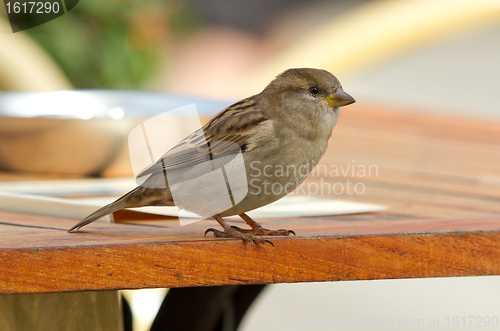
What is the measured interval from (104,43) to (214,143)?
11.2 feet

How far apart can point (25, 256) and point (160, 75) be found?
424 cm

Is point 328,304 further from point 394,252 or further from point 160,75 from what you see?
point 160,75

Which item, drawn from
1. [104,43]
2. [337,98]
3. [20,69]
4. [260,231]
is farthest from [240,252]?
[104,43]

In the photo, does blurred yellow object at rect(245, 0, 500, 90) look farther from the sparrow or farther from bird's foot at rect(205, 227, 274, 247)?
bird's foot at rect(205, 227, 274, 247)

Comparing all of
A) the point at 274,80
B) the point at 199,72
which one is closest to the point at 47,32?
the point at 199,72

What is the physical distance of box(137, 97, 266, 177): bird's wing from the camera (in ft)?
4.41

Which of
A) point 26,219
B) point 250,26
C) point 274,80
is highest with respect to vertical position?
point 250,26

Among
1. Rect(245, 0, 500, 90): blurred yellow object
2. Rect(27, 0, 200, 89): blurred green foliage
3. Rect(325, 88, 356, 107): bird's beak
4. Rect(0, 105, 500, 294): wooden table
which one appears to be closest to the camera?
Rect(0, 105, 500, 294): wooden table

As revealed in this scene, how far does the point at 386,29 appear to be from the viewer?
3293mm

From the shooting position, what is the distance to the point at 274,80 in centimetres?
153

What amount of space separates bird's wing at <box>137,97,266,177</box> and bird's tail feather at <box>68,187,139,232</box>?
0.17 ft

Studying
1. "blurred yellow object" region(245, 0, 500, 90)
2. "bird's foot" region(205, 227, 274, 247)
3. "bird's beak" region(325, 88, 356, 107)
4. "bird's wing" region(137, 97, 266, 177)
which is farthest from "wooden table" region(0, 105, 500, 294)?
"blurred yellow object" region(245, 0, 500, 90)

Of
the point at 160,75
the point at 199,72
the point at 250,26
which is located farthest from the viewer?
the point at 250,26

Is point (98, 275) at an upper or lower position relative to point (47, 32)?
lower
